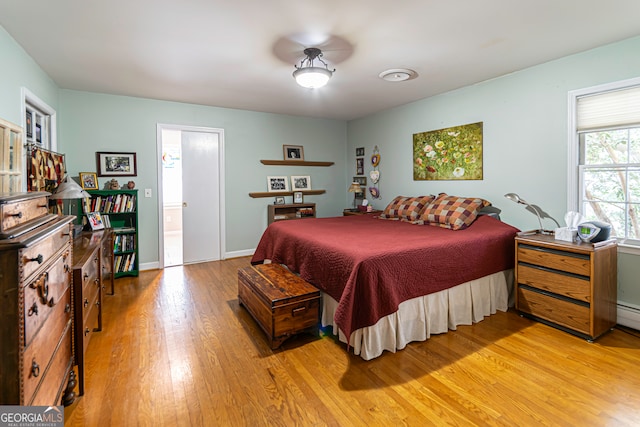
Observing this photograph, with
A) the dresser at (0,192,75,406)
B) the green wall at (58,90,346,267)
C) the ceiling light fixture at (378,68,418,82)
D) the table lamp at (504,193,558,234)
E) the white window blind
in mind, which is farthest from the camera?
the green wall at (58,90,346,267)

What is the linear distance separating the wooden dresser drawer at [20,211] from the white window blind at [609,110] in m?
3.92

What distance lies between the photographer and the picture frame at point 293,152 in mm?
5445

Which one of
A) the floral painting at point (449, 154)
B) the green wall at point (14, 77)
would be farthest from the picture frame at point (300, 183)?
the green wall at point (14, 77)

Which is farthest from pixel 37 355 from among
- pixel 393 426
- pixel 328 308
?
pixel 328 308

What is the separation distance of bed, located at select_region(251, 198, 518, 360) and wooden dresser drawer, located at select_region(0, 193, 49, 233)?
168cm

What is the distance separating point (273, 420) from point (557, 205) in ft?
10.1

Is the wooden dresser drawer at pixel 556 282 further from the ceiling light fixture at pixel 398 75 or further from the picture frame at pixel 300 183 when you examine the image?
the picture frame at pixel 300 183

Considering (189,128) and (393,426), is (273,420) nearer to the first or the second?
(393,426)

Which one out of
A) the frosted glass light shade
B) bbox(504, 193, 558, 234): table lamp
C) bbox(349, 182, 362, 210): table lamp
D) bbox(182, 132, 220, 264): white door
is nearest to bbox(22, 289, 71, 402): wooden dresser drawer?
the frosted glass light shade

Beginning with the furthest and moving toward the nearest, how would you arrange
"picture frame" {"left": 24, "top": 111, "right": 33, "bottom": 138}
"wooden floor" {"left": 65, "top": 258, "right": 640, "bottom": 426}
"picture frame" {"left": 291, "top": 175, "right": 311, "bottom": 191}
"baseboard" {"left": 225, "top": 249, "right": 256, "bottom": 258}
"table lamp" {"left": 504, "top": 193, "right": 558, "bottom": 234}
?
1. "picture frame" {"left": 291, "top": 175, "right": 311, "bottom": 191}
2. "baseboard" {"left": 225, "top": 249, "right": 256, "bottom": 258}
3. "table lamp" {"left": 504, "top": 193, "right": 558, "bottom": 234}
4. "picture frame" {"left": 24, "top": 111, "right": 33, "bottom": 138}
5. "wooden floor" {"left": 65, "top": 258, "right": 640, "bottom": 426}

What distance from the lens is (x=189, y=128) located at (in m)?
4.63

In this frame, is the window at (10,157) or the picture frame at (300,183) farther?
the picture frame at (300,183)

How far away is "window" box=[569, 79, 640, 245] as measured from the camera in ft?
8.71

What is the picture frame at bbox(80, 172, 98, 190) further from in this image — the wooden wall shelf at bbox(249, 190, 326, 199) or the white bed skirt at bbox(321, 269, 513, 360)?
the white bed skirt at bbox(321, 269, 513, 360)
